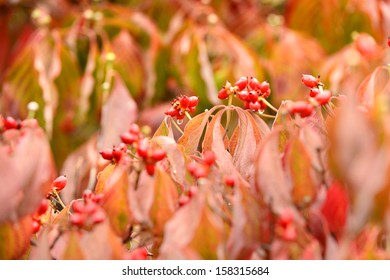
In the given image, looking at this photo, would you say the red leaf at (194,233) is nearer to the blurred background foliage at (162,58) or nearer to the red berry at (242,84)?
the red berry at (242,84)

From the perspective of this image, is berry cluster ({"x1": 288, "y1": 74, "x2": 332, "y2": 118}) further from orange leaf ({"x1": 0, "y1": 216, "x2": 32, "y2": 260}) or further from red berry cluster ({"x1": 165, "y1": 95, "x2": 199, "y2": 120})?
orange leaf ({"x1": 0, "y1": 216, "x2": 32, "y2": 260})

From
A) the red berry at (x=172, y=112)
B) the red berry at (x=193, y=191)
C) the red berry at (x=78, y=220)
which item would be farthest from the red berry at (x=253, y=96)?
the red berry at (x=78, y=220)

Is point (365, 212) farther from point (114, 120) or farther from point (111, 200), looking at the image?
point (114, 120)

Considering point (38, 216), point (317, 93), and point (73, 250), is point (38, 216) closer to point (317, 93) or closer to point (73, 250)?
point (73, 250)

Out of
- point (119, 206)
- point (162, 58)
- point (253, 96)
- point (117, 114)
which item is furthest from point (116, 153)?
point (162, 58)

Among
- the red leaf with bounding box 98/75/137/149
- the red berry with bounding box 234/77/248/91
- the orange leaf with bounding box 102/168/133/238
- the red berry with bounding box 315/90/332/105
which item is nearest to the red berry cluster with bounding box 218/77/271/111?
the red berry with bounding box 234/77/248/91

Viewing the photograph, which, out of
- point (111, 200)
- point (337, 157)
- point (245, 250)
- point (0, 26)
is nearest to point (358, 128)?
point (337, 157)

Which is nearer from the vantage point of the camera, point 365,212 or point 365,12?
point 365,212
